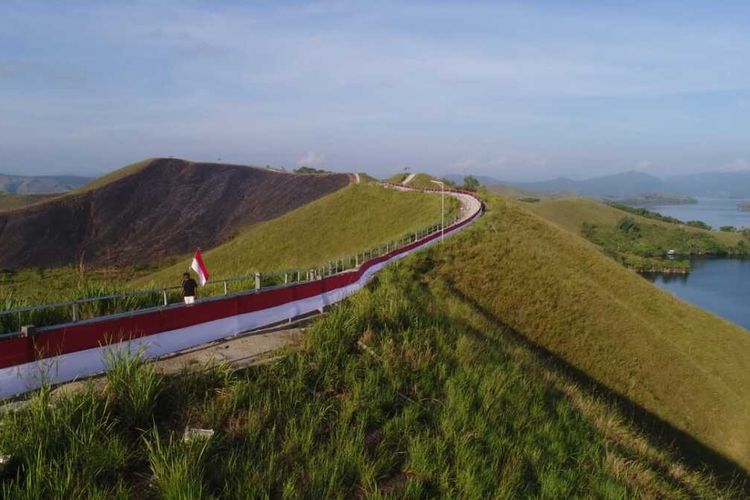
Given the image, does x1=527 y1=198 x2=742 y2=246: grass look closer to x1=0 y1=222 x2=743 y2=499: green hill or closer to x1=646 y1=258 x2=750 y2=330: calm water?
x1=646 y1=258 x2=750 y2=330: calm water

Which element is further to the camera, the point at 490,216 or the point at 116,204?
the point at 116,204

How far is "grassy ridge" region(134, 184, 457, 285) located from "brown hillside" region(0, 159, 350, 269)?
11.0 meters

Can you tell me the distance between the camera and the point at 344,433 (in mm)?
6430

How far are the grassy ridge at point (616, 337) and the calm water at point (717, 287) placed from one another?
3866 cm

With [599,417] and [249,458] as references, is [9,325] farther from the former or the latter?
[599,417]

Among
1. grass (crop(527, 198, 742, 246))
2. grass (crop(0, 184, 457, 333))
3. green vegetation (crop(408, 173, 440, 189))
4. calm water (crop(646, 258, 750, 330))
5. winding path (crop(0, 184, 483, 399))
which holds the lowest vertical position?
calm water (crop(646, 258, 750, 330))

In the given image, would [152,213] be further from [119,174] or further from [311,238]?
[311,238]

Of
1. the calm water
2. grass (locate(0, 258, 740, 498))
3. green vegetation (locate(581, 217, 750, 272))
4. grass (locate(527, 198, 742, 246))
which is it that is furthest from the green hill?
grass (locate(527, 198, 742, 246))

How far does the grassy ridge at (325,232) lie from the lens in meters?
43.8

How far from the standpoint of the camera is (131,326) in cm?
860

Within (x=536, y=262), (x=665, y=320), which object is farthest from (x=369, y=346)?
(x=665, y=320)

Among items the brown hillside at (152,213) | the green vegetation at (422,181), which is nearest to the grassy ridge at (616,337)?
the brown hillside at (152,213)

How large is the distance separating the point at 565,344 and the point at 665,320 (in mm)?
15272

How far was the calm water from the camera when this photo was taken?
7119 cm
